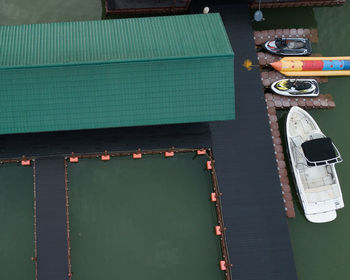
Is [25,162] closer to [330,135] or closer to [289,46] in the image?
[289,46]

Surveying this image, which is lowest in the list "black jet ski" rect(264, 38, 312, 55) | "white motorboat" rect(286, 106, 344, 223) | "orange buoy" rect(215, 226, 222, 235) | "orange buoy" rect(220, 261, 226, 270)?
"orange buoy" rect(220, 261, 226, 270)

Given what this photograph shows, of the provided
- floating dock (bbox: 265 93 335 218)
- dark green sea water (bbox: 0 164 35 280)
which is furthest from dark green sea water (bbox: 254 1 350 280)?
dark green sea water (bbox: 0 164 35 280)

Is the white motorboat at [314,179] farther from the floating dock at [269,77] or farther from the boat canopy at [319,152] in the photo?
the floating dock at [269,77]

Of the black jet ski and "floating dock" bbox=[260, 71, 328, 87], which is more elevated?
the black jet ski

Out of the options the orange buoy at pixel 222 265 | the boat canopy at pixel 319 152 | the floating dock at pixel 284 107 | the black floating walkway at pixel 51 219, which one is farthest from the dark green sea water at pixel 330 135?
the black floating walkway at pixel 51 219

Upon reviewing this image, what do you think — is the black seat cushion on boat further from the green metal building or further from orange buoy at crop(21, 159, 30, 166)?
orange buoy at crop(21, 159, 30, 166)

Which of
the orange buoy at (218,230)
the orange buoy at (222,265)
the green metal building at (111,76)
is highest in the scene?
the green metal building at (111,76)
